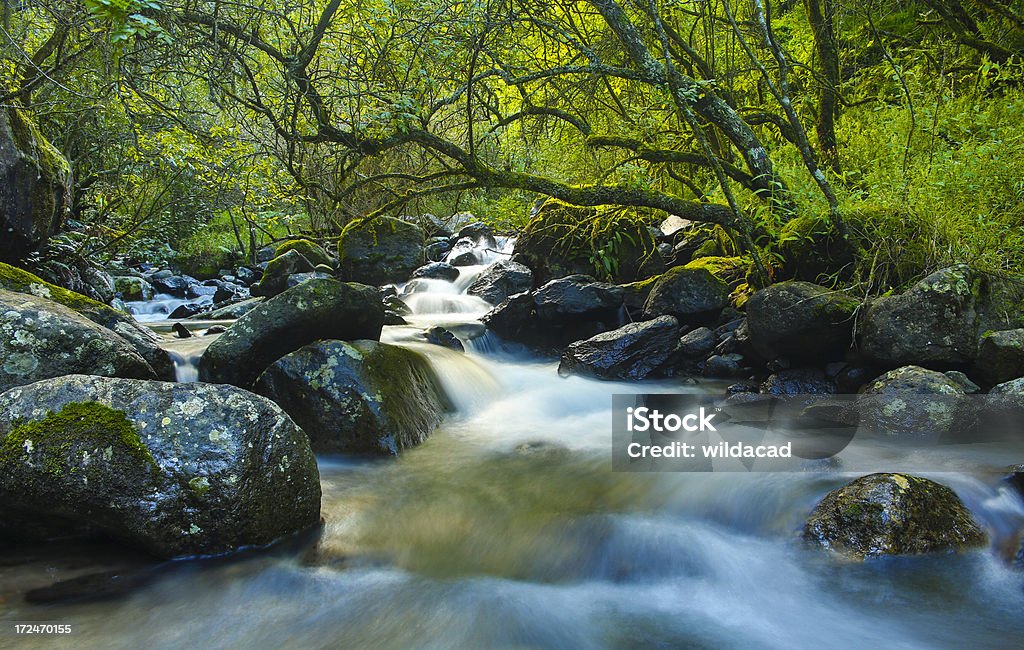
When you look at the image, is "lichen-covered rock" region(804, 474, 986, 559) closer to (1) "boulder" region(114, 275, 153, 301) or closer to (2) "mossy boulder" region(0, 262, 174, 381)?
(2) "mossy boulder" region(0, 262, 174, 381)

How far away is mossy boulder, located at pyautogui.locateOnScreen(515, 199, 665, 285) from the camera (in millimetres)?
9938

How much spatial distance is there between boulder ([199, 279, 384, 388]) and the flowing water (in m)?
1.52

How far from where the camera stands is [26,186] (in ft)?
21.0

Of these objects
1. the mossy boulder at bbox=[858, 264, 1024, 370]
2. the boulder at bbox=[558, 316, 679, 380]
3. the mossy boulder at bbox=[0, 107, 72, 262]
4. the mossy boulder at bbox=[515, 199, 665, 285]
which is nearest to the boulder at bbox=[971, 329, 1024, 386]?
the mossy boulder at bbox=[858, 264, 1024, 370]

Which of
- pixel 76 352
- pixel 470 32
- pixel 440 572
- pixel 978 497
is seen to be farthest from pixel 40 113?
pixel 978 497

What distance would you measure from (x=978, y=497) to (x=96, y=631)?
491cm

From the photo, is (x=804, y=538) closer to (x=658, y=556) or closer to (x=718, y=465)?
(x=658, y=556)

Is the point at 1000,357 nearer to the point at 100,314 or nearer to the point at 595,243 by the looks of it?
the point at 595,243

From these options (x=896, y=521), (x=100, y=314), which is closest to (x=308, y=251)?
(x=100, y=314)

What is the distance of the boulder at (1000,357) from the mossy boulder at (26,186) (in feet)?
31.1

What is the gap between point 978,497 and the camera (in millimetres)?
3629

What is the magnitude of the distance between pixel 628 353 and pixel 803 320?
2107 millimetres

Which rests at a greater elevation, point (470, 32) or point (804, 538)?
point (470, 32)

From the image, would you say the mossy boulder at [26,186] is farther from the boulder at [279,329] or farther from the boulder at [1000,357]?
the boulder at [1000,357]
